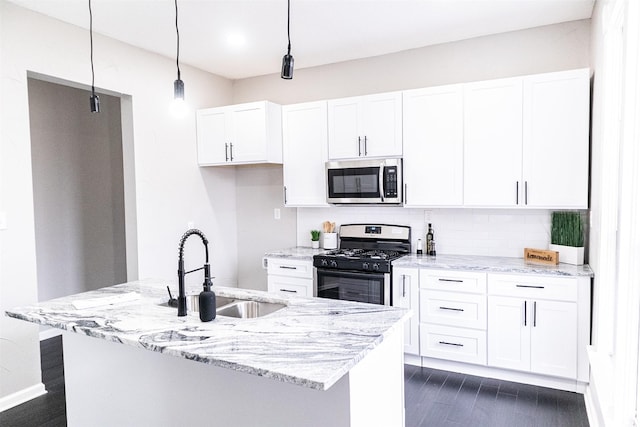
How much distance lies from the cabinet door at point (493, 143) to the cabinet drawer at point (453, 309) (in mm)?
753

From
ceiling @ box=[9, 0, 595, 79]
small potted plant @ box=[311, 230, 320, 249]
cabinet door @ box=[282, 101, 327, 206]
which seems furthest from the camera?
small potted plant @ box=[311, 230, 320, 249]

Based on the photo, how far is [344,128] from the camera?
3918 millimetres

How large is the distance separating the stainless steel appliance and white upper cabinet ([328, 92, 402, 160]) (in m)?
0.76

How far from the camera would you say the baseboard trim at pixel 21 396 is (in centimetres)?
289

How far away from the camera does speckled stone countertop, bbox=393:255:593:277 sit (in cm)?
298

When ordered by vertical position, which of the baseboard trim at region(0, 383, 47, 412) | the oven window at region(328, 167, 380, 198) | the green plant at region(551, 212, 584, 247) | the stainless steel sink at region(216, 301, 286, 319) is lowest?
the baseboard trim at region(0, 383, 47, 412)

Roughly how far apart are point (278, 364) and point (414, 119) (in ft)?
8.89

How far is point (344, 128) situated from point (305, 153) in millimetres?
468

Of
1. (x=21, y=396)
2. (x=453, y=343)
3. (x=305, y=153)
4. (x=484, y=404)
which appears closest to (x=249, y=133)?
(x=305, y=153)

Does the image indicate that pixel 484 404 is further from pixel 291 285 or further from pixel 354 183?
pixel 354 183

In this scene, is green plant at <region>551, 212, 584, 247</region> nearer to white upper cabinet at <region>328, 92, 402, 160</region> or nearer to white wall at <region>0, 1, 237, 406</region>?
white upper cabinet at <region>328, 92, 402, 160</region>

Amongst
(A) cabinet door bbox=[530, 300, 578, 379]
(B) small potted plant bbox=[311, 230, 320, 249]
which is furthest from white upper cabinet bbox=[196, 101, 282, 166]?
(A) cabinet door bbox=[530, 300, 578, 379]

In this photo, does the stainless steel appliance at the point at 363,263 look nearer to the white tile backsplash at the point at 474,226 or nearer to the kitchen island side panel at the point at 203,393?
the white tile backsplash at the point at 474,226

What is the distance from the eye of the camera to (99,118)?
4734 mm
